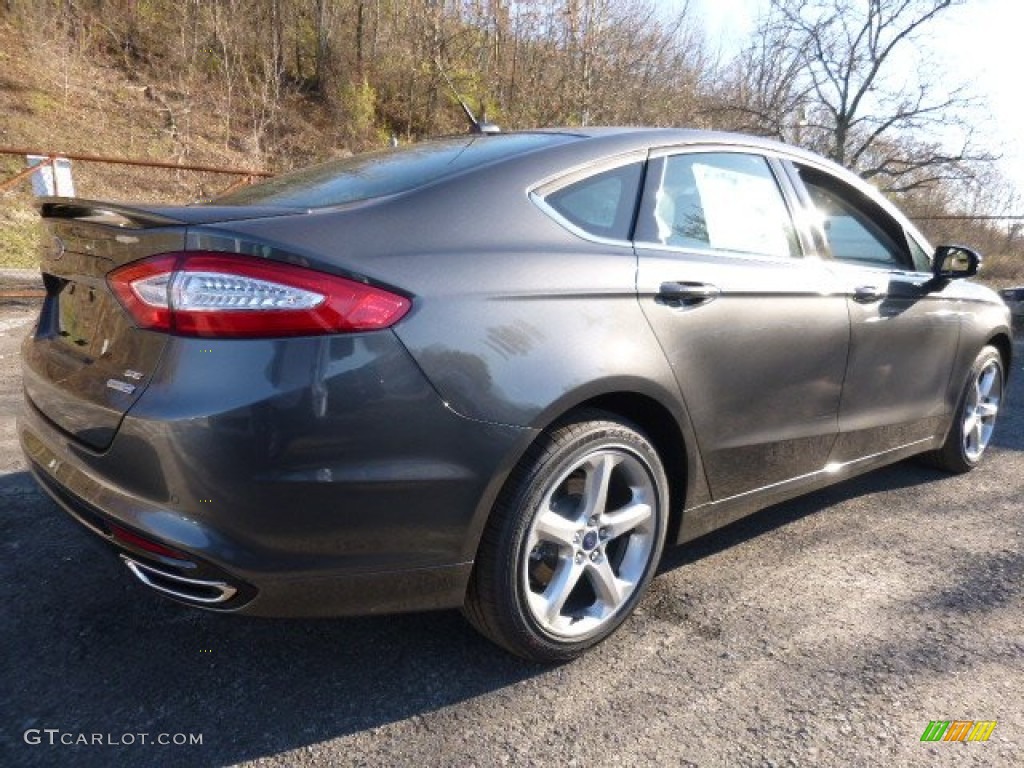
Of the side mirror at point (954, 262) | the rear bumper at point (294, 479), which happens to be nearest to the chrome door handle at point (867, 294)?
the side mirror at point (954, 262)

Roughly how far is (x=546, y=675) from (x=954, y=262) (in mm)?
2871

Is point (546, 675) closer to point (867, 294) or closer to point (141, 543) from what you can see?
point (141, 543)

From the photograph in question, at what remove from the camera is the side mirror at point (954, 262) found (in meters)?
3.45

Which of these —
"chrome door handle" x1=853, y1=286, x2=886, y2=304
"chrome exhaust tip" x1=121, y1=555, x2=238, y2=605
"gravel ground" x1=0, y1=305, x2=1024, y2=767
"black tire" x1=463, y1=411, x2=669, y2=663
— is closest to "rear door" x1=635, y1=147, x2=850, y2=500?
"chrome door handle" x1=853, y1=286, x2=886, y2=304

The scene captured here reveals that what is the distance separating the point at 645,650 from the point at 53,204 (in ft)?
7.09

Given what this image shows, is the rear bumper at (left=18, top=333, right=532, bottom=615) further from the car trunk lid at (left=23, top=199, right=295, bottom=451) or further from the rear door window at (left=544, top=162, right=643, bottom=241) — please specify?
the rear door window at (left=544, top=162, right=643, bottom=241)

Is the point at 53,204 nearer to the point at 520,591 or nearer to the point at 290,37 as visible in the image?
the point at 520,591

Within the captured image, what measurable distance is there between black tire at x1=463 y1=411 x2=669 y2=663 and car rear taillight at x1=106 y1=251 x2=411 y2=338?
0.62 m

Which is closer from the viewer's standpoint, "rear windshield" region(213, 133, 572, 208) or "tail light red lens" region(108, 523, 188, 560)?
"tail light red lens" region(108, 523, 188, 560)

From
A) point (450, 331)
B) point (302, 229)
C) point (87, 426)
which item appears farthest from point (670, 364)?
point (87, 426)

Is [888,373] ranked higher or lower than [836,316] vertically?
lower

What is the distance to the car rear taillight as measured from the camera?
5.32 feet

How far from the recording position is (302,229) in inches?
67.7

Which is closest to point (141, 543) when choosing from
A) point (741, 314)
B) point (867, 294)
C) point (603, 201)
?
point (603, 201)
